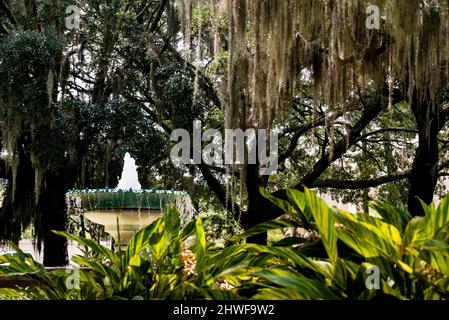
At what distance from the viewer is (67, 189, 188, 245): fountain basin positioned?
7145 millimetres

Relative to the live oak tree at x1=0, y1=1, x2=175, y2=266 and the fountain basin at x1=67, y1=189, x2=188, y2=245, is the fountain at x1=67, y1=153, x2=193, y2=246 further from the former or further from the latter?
the live oak tree at x1=0, y1=1, x2=175, y2=266

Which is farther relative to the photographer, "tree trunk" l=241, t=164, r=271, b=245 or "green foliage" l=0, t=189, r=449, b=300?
"tree trunk" l=241, t=164, r=271, b=245

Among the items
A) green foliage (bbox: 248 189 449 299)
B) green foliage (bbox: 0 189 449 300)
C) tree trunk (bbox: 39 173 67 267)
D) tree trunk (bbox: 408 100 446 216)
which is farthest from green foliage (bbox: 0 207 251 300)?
tree trunk (bbox: 39 173 67 267)

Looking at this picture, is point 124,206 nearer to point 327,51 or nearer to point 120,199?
point 120,199

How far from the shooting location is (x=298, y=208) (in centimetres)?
162

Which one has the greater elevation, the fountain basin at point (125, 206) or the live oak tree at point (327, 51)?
the live oak tree at point (327, 51)

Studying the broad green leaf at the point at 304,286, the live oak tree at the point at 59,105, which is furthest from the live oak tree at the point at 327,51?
the broad green leaf at the point at 304,286

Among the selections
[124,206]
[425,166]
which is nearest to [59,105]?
[124,206]

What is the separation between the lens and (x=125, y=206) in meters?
7.23

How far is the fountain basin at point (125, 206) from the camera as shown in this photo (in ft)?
23.4

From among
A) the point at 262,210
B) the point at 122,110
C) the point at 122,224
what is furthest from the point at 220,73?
the point at 122,224

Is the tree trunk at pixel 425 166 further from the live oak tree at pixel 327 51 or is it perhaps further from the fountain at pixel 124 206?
the fountain at pixel 124 206
